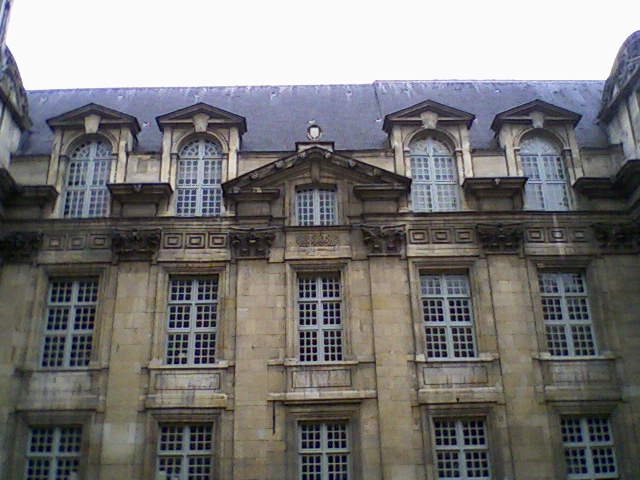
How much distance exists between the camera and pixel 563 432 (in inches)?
675

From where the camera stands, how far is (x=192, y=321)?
18234 mm

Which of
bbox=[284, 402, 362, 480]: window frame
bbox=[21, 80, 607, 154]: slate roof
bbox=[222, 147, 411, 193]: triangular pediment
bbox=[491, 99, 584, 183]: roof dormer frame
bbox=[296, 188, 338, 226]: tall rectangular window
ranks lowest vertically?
bbox=[284, 402, 362, 480]: window frame

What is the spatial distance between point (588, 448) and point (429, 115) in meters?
10.1

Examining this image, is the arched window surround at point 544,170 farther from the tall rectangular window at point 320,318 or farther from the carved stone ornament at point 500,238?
the tall rectangular window at point 320,318

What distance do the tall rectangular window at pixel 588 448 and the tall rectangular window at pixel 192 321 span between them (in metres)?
9.11

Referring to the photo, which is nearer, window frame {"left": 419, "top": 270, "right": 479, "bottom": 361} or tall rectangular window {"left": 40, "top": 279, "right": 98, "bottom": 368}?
window frame {"left": 419, "top": 270, "right": 479, "bottom": 361}

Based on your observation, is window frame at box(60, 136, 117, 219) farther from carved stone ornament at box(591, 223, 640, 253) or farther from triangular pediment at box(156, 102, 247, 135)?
carved stone ornament at box(591, 223, 640, 253)

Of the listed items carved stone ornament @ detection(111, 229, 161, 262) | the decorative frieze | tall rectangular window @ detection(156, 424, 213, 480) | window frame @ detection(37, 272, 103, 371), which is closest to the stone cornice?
the decorative frieze


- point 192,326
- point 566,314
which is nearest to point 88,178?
point 192,326

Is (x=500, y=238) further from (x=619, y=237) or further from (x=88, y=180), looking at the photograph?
(x=88, y=180)

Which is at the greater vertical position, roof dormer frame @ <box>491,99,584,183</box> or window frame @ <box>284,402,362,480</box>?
roof dormer frame @ <box>491,99,584,183</box>

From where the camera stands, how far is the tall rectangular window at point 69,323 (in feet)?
58.9

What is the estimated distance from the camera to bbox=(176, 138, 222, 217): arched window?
19.6 meters

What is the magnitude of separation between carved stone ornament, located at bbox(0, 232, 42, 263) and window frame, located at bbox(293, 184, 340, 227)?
7099 millimetres
